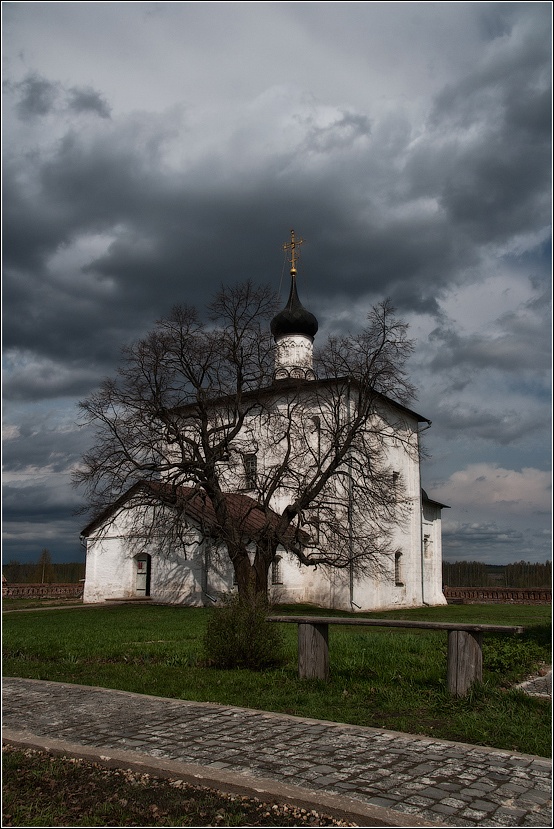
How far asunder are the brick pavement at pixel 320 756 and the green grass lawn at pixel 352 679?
22.9 inches

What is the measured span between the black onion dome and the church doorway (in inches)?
482

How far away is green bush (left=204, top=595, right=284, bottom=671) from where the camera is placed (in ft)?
31.2

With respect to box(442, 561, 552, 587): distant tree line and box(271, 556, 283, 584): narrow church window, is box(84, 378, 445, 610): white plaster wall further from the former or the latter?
box(442, 561, 552, 587): distant tree line

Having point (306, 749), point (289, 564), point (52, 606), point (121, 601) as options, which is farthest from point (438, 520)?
point (306, 749)

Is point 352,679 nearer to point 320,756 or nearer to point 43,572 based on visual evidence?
point 320,756

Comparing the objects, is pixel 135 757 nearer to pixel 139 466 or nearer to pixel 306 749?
pixel 306 749

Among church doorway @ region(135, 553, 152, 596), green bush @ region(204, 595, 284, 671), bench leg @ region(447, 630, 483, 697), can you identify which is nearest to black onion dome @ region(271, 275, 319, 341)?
church doorway @ region(135, 553, 152, 596)

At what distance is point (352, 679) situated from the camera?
873cm

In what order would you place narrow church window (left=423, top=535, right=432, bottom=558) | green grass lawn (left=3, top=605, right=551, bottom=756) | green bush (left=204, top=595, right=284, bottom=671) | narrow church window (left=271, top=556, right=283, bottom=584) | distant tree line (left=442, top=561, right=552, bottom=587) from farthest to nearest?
distant tree line (left=442, top=561, right=552, bottom=587) → narrow church window (left=423, top=535, right=432, bottom=558) → narrow church window (left=271, top=556, right=283, bottom=584) → green bush (left=204, top=595, right=284, bottom=671) → green grass lawn (left=3, top=605, right=551, bottom=756)

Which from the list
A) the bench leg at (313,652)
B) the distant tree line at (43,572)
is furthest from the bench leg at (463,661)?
the distant tree line at (43,572)

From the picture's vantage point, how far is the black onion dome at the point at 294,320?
3500cm

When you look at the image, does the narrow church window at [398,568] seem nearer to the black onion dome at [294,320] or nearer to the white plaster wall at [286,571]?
the white plaster wall at [286,571]

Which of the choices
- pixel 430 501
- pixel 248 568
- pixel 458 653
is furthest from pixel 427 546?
pixel 458 653

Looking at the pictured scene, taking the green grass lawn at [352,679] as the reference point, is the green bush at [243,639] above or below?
above
